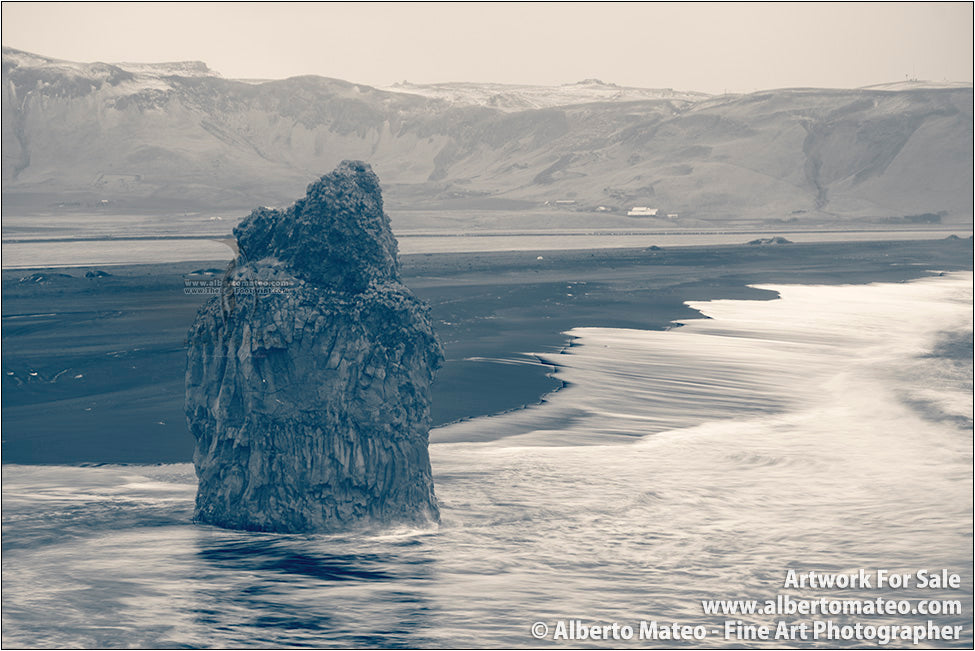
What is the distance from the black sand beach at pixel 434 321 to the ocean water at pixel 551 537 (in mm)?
3090

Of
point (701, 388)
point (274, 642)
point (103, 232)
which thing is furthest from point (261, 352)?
point (103, 232)

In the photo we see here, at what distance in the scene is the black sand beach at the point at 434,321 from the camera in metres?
32.2

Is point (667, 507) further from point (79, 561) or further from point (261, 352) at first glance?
point (79, 561)

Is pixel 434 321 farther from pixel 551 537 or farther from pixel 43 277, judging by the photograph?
pixel 43 277

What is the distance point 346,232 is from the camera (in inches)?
878

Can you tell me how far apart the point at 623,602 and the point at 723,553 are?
299cm

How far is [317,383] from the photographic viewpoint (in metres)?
21.7

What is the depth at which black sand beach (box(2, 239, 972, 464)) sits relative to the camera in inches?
1267

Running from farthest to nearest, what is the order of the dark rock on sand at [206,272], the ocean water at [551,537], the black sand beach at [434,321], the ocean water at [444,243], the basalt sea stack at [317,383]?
the ocean water at [444,243]
the dark rock on sand at [206,272]
the black sand beach at [434,321]
the basalt sea stack at [317,383]
the ocean water at [551,537]

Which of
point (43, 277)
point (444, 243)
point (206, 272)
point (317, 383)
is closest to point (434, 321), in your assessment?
point (317, 383)

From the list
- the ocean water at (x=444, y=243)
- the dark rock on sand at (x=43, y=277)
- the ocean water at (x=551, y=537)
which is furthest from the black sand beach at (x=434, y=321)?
the ocean water at (x=444, y=243)

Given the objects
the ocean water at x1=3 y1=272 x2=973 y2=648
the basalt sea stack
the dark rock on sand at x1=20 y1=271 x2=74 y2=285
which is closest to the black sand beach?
the dark rock on sand at x1=20 y1=271 x2=74 y2=285

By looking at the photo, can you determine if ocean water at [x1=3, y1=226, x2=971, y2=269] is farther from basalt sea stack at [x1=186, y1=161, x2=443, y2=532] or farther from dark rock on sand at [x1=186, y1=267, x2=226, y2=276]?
basalt sea stack at [x1=186, y1=161, x2=443, y2=532]

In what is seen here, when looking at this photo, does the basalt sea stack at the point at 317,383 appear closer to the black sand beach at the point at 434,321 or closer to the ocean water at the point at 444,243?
the black sand beach at the point at 434,321
